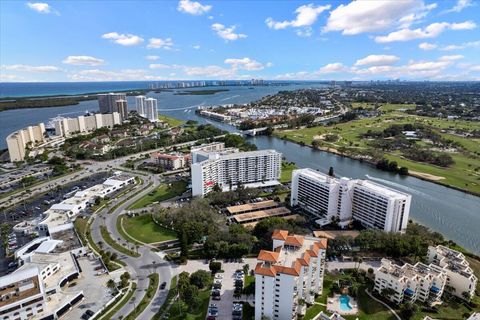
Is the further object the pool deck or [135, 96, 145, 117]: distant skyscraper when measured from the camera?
[135, 96, 145, 117]: distant skyscraper

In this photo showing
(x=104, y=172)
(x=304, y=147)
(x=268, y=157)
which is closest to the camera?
(x=268, y=157)

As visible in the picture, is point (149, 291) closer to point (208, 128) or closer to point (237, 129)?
point (208, 128)

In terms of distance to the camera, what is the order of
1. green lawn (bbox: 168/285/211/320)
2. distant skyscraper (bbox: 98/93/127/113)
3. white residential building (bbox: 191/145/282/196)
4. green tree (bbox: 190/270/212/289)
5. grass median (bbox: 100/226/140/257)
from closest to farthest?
green lawn (bbox: 168/285/211/320), green tree (bbox: 190/270/212/289), grass median (bbox: 100/226/140/257), white residential building (bbox: 191/145/282/196), distant skyscraper (bbox: 98/93/127/113)

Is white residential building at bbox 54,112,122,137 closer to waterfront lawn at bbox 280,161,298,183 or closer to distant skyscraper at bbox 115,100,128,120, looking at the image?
distant skyscraper at bbox 115,100,128,120

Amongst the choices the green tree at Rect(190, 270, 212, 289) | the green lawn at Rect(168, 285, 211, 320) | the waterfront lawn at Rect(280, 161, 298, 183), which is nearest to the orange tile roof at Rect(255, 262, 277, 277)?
the green lawn at Rect(168, 285, 211, 320)

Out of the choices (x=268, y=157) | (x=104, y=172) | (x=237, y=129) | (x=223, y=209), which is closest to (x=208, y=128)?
(x=237, y=129)

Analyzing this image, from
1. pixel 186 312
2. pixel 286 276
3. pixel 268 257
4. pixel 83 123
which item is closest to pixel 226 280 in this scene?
pixel 186 312
